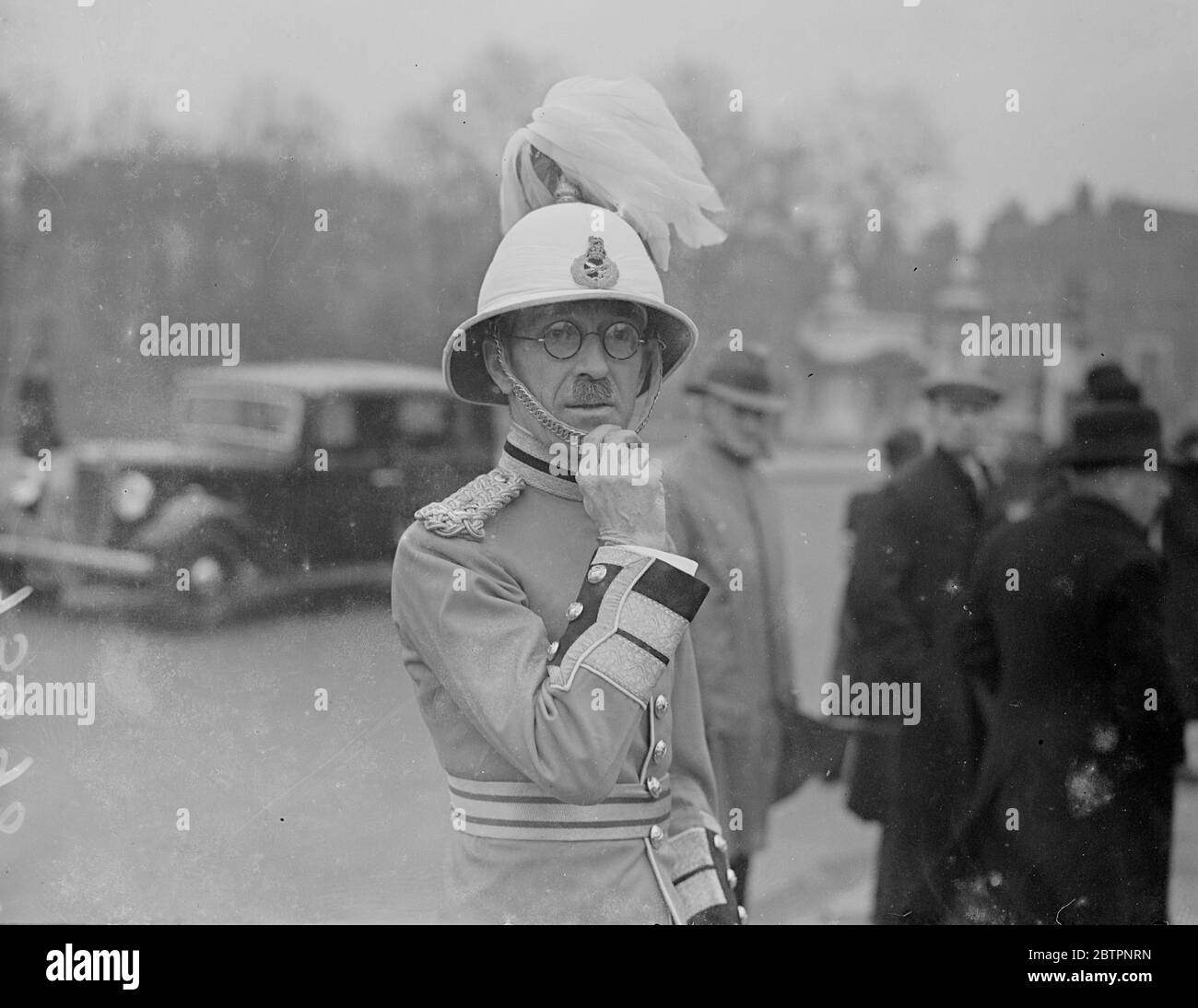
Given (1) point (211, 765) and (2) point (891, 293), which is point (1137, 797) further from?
(1) point (211, 765)

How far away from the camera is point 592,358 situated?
7.69ft

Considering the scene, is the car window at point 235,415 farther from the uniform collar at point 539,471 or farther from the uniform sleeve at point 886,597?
the uniform sleeve at point 886,597

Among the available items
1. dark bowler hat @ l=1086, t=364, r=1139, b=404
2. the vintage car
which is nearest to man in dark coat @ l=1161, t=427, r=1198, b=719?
dark bowler hat @ l=1086, t=364, r=1139, b=404

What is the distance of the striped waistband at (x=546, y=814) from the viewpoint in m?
2.33

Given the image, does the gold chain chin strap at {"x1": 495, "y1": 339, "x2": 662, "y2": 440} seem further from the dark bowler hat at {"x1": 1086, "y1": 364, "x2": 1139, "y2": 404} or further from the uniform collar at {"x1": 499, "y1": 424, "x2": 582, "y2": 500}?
the dark bowler hat at {"x1": 1086, "y1": 364, "x2": 1139, "y2": 404}

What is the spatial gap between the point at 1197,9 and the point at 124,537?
8.67 feet

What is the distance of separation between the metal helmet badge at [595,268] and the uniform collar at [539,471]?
297mm

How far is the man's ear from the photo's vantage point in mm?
2420

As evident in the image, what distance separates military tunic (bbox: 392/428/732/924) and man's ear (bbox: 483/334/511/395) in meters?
0.10

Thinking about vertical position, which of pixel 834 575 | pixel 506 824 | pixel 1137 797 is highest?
pixel 834 575

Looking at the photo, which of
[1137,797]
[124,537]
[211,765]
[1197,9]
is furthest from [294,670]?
[1197,9]

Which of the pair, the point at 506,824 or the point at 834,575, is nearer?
the point at 506,824

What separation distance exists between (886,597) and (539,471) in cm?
102

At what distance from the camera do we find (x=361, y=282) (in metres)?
2.89
